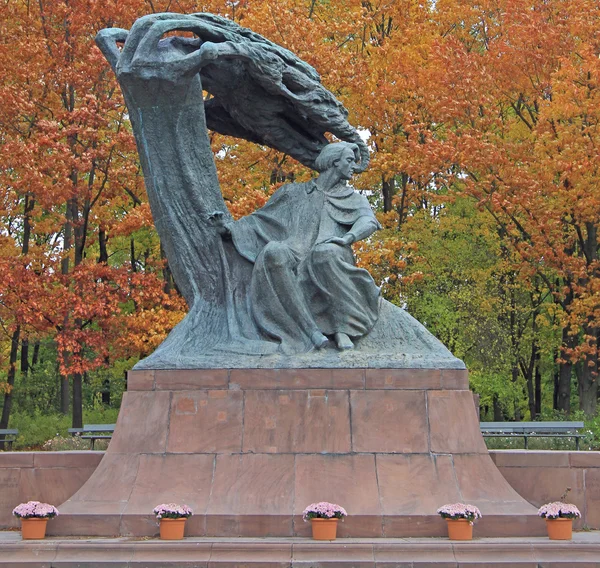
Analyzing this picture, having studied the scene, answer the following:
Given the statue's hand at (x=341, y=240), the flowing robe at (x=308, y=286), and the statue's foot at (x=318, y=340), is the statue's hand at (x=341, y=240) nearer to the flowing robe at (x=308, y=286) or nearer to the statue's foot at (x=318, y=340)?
the flowing robe at (x=308, y=286)

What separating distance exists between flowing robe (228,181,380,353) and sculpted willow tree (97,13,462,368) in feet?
0.07

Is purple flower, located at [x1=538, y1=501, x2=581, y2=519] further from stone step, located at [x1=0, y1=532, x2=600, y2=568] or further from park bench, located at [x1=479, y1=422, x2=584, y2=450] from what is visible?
park bench, located at [x1=479, y1=422, x2=584, y2=450]

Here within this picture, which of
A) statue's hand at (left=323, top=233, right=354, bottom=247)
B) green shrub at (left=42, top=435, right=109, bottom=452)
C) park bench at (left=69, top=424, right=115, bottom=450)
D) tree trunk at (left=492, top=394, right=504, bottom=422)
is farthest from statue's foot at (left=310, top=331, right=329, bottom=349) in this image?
tree trunk at (left=492, top=394, right=504, bottom=422)

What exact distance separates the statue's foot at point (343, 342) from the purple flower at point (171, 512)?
2411mm

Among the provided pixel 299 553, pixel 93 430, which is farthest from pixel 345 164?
pixel 93 430

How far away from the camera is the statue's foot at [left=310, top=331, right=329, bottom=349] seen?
990cm

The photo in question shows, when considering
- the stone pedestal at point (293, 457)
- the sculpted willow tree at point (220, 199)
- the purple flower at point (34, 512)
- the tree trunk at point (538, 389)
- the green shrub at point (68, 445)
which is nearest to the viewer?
the purple flower at point (34, 512)

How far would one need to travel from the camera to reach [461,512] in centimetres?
823

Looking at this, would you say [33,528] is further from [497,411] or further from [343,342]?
[497,411]

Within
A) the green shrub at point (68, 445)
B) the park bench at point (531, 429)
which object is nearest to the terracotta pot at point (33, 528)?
the green shrub at point (68, 445)

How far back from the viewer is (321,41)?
20.0m

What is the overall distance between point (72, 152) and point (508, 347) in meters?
9.87

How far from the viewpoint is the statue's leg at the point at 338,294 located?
1010cm

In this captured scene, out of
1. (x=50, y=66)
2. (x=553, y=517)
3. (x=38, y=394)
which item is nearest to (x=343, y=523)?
(x=553, y=517)
